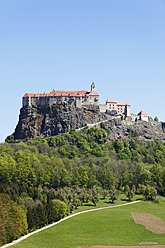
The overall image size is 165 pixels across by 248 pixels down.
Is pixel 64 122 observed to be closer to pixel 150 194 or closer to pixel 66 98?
pixel 66 98

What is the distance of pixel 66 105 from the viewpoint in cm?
17762

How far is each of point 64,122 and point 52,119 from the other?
17.5ft

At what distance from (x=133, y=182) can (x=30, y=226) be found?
5525 centimetres

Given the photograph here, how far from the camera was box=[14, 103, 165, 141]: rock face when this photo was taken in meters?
174

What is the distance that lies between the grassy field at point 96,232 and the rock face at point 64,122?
82304 millimetres

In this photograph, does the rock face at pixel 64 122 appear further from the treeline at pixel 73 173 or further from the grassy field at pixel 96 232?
the grassy field at pixel 96 232

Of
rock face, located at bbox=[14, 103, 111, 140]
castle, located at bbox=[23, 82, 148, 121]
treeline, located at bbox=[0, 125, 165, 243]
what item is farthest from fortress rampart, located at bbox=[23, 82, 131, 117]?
treeline, located at bbox=[0, 125, 165, 243]

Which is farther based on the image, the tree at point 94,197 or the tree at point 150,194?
the tree at point 150,194

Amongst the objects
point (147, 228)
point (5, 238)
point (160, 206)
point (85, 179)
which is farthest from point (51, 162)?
point (5, 238)

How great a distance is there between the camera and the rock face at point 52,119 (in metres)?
174

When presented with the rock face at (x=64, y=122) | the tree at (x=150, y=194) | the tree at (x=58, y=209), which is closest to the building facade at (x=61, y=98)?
the rock face at (x=64, y=122)

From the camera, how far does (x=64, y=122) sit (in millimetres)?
174000

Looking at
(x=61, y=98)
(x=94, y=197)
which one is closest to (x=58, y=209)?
(x=94, y=197)

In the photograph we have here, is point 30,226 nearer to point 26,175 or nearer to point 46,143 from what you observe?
point 26,175
